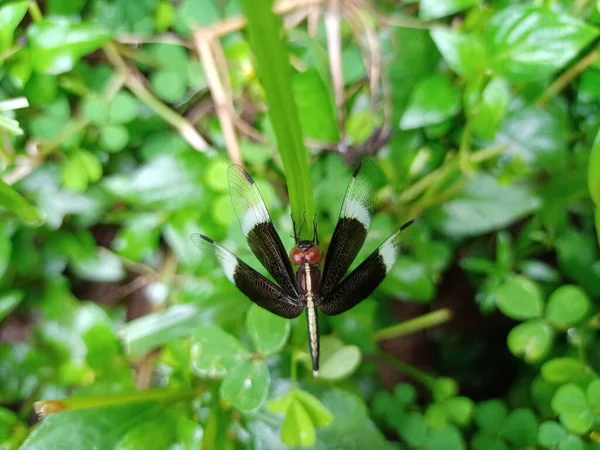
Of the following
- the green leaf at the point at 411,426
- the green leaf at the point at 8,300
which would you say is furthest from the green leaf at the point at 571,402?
the green leaf at the point at 8,300

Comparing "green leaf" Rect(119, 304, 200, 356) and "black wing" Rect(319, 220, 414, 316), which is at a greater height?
"black wing" Rect(319, 220, 414, 316)

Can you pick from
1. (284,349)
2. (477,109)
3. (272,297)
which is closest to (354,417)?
(284,349)

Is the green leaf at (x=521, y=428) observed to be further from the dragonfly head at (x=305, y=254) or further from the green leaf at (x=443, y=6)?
the green leaf at (x=443, y=6)

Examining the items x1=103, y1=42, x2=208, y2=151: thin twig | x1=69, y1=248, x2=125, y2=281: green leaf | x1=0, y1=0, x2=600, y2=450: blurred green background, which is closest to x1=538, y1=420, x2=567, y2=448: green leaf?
x1=0, y1=0, x2=600, y2=450: blurred green background

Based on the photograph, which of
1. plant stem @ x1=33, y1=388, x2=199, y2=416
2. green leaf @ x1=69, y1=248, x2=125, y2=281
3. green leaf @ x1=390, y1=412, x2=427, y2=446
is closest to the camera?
plant stem @ x1=33, y1=388, x2=199, y2=416

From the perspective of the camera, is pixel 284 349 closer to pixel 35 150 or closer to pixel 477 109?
pixel 477 109

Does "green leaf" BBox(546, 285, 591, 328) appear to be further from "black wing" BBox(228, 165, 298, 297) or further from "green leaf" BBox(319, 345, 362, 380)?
"black wing" BBox(228, 165, 298, 297)

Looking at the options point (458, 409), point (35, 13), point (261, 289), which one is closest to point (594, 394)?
point (458, 409)

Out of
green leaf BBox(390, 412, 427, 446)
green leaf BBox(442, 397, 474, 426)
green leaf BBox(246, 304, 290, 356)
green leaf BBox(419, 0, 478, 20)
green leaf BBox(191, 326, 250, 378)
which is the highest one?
green leaf BBox(419, 0, 478, 20)
